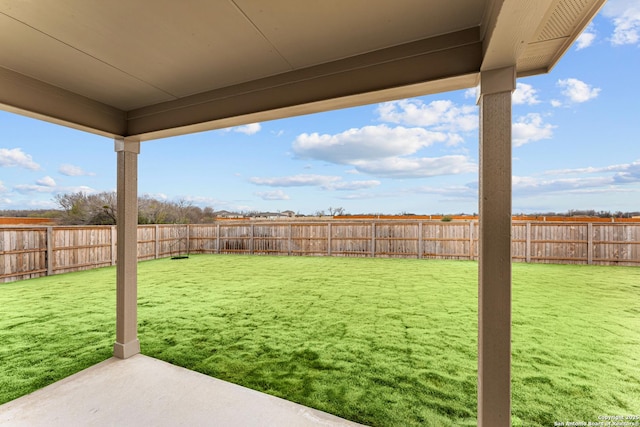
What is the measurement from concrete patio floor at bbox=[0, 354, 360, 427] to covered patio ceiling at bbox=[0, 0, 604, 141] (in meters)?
2.16

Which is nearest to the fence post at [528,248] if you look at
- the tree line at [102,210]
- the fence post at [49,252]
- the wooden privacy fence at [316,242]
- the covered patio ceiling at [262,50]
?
the wooden privacy fence at [316,242]

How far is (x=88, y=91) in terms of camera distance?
2.20 meters

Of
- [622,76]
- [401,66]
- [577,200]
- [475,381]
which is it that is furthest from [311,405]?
[622,76]

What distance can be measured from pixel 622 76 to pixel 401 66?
428 inches

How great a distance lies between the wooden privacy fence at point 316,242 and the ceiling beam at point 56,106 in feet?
21.9

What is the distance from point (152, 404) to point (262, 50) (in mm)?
2620

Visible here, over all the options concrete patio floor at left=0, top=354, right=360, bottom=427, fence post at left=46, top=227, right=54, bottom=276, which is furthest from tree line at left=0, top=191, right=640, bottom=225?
concrete patio floor at left=0, top=354, right=360, bottom=427

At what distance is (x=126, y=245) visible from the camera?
8.79 ft

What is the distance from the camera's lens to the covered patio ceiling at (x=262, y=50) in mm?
1261

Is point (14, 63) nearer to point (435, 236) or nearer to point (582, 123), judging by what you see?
point (435, 236)

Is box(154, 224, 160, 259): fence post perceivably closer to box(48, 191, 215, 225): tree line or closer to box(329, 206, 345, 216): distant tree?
box(48, 191, 215, 225): tree line

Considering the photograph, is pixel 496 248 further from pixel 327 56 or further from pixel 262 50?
pixel 262 50

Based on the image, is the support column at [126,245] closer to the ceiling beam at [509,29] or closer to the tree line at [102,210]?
the ceiling beam at [509,29]

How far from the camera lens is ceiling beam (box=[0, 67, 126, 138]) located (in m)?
1.86
